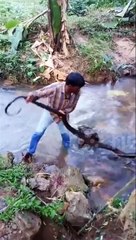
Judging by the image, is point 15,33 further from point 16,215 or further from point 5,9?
point 16,215

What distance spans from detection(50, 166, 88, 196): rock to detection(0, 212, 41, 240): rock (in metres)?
0.46

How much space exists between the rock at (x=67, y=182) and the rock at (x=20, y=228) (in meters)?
0.46

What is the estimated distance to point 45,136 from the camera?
5477 millimetres

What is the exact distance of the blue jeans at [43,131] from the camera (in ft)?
15.1

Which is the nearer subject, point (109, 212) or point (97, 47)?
point (109, 212)

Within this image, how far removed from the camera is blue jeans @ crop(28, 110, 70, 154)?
182 inches

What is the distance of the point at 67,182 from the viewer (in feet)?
14.0

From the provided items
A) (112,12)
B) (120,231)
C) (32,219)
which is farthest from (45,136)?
(112,12)

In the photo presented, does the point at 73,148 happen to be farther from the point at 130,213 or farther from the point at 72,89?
the point at 130,213

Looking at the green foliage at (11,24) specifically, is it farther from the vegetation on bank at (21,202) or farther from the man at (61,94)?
the vegetation on bank at (21,202)

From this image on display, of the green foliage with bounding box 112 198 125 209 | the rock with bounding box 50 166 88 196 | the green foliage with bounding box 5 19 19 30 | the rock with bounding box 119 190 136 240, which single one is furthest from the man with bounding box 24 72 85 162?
the green foliage with bounding box 5 19 19 30

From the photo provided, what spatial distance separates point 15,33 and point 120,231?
4.91 m

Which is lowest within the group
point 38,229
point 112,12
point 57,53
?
point 38,229

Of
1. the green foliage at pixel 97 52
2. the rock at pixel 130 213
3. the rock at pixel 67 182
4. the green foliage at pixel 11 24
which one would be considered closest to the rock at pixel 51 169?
the rock at pixel 67 182
